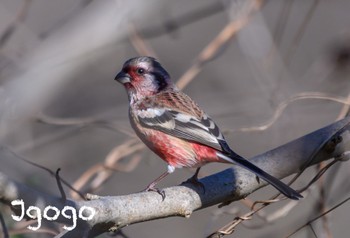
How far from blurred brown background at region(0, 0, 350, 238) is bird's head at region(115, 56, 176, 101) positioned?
0.84ft

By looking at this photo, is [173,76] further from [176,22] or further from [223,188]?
[223,188]

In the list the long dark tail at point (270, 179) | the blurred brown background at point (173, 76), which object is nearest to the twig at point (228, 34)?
the blurred brown background at point (173, 76)

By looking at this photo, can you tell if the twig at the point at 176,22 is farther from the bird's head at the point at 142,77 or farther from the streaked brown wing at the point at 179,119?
the streaked brown wing at the point at 179,119

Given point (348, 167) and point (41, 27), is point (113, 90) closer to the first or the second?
point (41, 27)

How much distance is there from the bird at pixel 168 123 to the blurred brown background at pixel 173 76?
27 cm

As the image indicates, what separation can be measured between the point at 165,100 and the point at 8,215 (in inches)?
56.1

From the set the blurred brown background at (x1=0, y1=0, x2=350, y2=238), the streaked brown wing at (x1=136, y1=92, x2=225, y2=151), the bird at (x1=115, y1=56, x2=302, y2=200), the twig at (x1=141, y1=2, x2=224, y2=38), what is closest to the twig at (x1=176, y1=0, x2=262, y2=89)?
the blurred brown background at (x1=0, y1=0, x2=350, y2=238)

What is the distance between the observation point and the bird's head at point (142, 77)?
6.05 meters

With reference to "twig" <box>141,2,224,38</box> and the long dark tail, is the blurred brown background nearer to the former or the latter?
"twig" <box>141,2,224,38</box>

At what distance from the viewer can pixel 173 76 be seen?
363 inches

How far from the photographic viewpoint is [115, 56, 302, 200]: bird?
537 cm

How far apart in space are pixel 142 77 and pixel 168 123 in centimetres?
54

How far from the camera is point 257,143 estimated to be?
9.54m

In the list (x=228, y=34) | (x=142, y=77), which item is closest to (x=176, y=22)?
(x=228, y=34)
